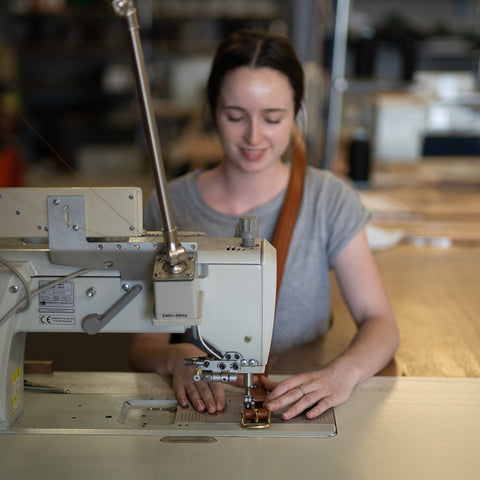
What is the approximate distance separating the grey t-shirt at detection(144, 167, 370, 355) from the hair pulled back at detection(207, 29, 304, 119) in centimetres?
23

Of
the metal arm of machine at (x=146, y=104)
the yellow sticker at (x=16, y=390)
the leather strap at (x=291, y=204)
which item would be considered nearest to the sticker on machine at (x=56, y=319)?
the yellow sticker at (x=16, y=390)

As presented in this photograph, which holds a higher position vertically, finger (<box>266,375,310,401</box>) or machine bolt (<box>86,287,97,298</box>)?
machine bolt (<box>86,287,97,298</box>)

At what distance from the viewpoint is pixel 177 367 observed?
126 centimetres

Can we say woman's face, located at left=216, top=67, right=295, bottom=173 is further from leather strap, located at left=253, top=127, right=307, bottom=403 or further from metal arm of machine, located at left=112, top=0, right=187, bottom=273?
metal arm of machine, located at left=112, top=0, right=187, bottom=273

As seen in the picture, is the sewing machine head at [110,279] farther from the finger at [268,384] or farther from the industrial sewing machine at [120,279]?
the finger at [268,384]

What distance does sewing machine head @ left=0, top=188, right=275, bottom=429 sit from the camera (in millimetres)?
1003

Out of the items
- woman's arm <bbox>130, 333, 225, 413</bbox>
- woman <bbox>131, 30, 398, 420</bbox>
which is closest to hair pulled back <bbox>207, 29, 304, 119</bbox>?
woman <bbox>131, 30, 398, 420</bbox>

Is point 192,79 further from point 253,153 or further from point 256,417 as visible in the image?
point 256,417

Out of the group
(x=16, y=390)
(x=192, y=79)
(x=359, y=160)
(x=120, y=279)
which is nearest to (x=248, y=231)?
(x=120, y=279)

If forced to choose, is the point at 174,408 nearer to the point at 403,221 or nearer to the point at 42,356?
the point at 42,356

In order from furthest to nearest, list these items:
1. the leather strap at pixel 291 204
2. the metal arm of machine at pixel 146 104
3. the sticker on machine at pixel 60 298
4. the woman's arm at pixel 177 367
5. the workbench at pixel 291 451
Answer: the leather strap at pixel 291 204, the woman's arm at pixel 177 367, the sticker on machine at pixel 60 298, the workbench at pixel 291 451, the metal arm of machine at pixel 146 104

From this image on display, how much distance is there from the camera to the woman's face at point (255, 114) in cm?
146

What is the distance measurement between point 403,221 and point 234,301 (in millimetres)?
1598

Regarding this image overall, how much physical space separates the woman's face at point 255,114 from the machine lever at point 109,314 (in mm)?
541
